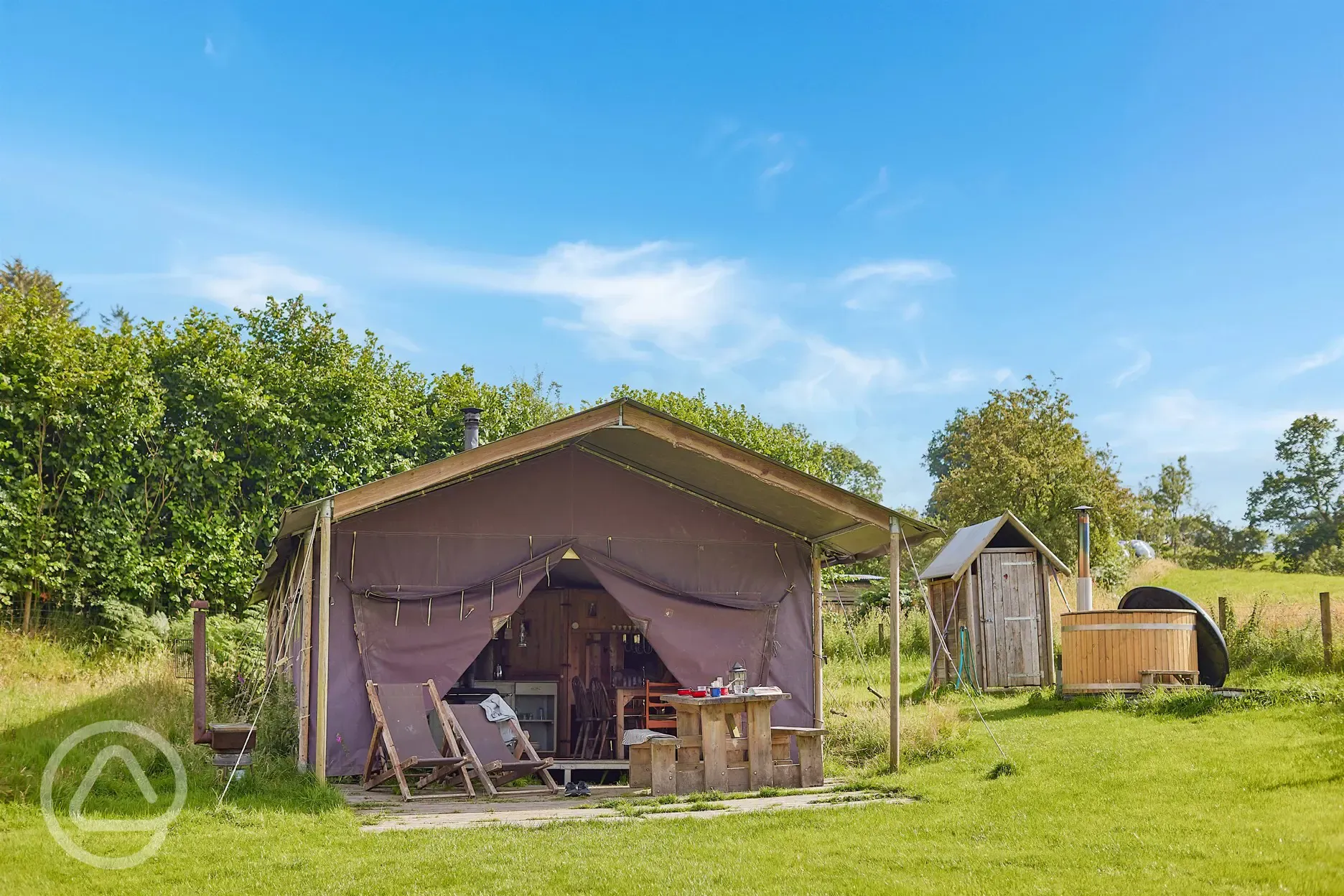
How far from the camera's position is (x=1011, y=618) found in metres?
14.8

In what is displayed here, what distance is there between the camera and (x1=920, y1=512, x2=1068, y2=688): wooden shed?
48.3 feet

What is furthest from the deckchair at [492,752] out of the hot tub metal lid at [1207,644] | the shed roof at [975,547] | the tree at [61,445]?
the shed roof at [975,547]

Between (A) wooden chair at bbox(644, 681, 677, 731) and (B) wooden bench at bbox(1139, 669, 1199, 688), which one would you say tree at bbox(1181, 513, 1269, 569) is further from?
(A) wooden chair at bbox(644, 681, 677, 731)

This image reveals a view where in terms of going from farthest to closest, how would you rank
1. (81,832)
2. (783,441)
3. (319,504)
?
(783,441), (319,504), (81,832)

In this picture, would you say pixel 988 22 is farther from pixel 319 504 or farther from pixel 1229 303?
pixel 319 504

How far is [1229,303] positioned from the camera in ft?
49.8

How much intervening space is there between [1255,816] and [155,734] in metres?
8.41

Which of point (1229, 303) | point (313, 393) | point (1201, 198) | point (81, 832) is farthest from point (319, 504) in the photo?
point (1229, 303)

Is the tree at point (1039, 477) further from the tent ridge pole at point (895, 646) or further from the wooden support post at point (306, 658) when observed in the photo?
the wooden support post at point (306, 658)

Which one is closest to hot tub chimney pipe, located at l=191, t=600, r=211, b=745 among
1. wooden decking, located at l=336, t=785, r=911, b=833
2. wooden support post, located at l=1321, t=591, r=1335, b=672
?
wooden decking, located at l=336, t=785, r=911, b=833

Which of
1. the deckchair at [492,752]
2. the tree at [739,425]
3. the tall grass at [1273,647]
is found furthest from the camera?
the tree at [739,425]

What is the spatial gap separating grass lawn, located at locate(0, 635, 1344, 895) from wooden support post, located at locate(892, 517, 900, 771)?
0.26m

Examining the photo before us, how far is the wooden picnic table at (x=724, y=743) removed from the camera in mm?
8203

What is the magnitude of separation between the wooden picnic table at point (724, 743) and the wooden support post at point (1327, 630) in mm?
6550
